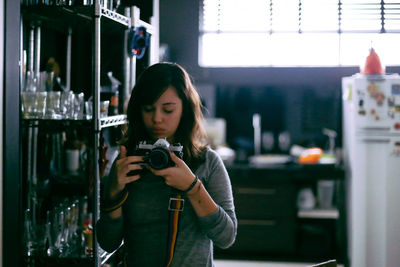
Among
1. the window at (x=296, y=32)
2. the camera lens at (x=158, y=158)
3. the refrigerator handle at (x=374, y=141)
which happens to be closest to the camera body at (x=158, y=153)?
the camera lens at (x=158, y=158)

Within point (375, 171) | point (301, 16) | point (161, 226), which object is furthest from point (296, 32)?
point (161, 226)

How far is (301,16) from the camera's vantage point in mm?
4527

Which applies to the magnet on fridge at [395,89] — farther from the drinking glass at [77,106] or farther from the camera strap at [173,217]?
the camera strap at [173,217]

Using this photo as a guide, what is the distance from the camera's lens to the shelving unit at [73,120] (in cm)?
182

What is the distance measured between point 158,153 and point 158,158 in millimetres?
14

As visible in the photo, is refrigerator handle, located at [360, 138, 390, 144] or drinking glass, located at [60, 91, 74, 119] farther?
refrigerator handle, located at [360, 138, 390, 144]

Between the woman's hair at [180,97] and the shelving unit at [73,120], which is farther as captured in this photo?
the shelving unit at [73,120]

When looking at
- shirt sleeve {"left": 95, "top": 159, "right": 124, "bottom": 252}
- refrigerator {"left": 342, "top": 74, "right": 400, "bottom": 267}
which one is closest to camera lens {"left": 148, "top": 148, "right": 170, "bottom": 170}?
shirt sleeve {"left": 95, "top": 159, "right": 124, "bottom": 252}

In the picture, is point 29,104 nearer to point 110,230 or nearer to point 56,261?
point 56,261

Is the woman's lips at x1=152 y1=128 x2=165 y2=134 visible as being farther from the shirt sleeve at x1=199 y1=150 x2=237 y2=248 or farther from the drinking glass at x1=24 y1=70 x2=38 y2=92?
the drinking glass at x1=24 y1=70 x2=38 y2=92

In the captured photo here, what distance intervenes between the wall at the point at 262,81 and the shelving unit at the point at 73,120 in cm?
213

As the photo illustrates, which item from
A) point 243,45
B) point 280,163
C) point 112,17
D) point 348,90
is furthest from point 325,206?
point 112,17

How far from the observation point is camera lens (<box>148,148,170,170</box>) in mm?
1393

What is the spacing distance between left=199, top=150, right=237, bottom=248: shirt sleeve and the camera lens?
0.15 metres
